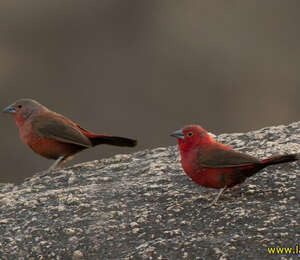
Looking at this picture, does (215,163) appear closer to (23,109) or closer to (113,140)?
(113,140)

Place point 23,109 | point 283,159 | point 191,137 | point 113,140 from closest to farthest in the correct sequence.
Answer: point 283,159, point 191,137, point 113,140, point 23,109

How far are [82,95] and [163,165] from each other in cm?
930

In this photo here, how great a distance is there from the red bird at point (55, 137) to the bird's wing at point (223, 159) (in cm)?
159

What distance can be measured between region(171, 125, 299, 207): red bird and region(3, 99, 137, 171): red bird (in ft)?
4.76

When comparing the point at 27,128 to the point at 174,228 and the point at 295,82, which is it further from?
the point at 295,82

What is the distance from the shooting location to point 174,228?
172 inches

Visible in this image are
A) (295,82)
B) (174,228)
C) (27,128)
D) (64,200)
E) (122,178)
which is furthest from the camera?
(295,82)

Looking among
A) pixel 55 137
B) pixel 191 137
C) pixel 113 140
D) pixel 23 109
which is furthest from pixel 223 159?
pixel 23 109

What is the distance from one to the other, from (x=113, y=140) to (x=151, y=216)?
5.24ft

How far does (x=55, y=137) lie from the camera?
20.3 feet

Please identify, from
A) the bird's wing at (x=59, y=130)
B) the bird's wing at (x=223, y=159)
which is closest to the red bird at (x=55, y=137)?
the bird's wing at (x=59, y=130)

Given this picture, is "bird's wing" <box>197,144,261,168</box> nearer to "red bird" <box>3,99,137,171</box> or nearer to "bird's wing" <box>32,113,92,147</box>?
"red bird" <box>3,99,137,171</box>

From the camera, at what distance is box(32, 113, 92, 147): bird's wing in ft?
20.1

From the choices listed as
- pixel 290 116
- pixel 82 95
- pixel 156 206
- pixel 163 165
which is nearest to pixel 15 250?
pixel 156 206
